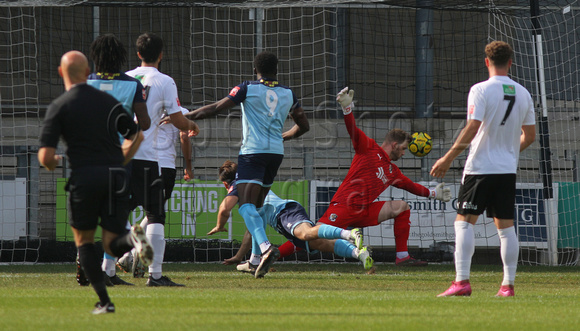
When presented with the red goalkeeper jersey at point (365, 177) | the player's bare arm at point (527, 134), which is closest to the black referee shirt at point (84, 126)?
the player's bare arm at point (527, 134)

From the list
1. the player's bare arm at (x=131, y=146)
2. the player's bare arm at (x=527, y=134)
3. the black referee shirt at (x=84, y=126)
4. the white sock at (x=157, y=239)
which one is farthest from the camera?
the white sock at (x=157, y=239)

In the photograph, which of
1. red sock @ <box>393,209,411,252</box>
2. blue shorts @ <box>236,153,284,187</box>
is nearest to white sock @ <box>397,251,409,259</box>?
red sock @ <box>393,209,411,252</box>

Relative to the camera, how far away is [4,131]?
15117 millimetres

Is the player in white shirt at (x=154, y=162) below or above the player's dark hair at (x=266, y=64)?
below

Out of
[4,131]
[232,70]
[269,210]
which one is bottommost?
[269,210]

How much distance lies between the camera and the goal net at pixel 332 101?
39.3ft

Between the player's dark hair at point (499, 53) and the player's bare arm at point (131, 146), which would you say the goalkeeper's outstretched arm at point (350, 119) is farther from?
the player's bare arm at point (131, 146)

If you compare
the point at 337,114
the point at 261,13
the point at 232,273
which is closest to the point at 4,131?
the point at 261,13

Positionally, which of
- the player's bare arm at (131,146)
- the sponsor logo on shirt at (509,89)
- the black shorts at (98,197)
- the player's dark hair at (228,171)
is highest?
the sponsor logo on shirt at (509,89)

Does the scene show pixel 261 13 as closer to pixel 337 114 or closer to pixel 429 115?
pixel 337 114

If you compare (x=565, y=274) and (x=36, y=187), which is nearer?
(x=565, y=274)

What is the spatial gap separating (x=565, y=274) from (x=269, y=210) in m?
3.83

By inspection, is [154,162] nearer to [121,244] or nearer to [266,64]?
[266,64]

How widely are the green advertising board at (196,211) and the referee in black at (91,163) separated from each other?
663cm
